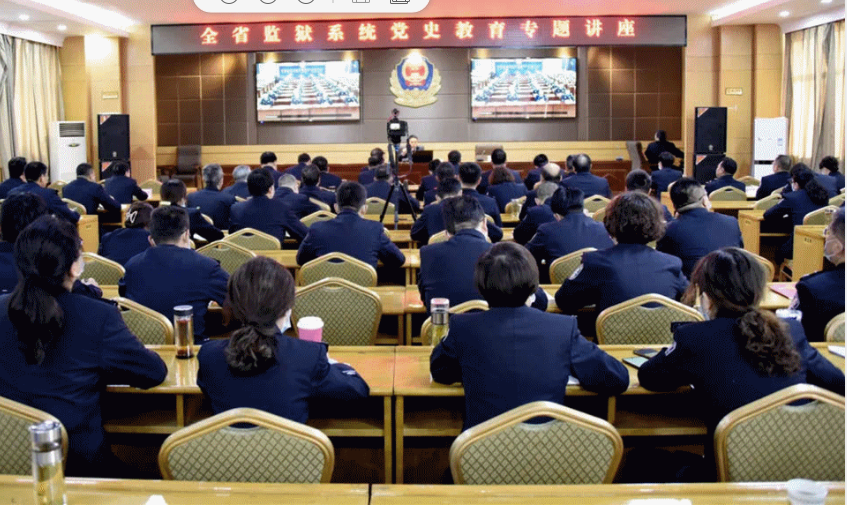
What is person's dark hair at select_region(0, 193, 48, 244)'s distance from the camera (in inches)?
149

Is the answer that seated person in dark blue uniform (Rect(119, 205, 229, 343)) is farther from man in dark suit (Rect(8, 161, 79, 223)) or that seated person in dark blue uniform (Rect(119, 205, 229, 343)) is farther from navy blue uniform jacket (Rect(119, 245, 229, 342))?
man in dark suit (Rect(8, 161, 79, 223))

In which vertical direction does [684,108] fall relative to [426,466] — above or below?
above

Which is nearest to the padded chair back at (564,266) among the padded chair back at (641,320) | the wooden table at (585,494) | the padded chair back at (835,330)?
the padded chair back at (641,320)

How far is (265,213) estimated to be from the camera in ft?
21.5

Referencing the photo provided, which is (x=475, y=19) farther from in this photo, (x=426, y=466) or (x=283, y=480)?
(x=283, y=480)

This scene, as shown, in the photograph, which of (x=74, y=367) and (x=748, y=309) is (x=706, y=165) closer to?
(x=748, y=309)

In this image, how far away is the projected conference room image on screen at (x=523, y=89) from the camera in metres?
14.3

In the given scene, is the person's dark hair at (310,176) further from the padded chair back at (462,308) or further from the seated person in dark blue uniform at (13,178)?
the padded chair back at (462,308)

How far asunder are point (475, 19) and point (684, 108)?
4202mm

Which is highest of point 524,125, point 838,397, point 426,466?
point 524,125

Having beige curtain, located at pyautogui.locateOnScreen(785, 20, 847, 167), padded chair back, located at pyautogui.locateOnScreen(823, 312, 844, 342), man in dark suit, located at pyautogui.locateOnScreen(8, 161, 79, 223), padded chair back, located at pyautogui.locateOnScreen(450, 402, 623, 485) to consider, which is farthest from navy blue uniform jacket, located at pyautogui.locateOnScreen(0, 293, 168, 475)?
beige curtain, located at pyautogui.locateOnScreen(785, 20, 847, 167)

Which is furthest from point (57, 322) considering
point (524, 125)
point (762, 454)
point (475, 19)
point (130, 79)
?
point (524, 125)

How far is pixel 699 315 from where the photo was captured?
10.9ft

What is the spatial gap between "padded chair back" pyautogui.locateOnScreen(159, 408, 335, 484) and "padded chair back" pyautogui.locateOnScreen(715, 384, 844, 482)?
3.37ft
